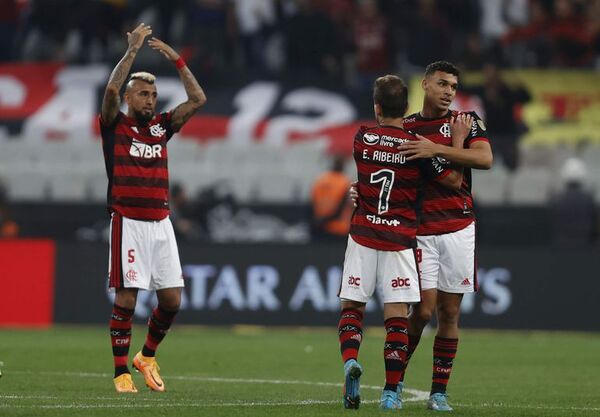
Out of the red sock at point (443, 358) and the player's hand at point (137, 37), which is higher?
the player's hand at point (137, 37)

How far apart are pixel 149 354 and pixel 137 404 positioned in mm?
1502

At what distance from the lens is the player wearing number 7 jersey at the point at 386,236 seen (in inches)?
322

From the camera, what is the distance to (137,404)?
27.4 feet

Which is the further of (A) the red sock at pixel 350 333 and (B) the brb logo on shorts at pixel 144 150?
(B) the brb logo on shorts at pixel 144 150

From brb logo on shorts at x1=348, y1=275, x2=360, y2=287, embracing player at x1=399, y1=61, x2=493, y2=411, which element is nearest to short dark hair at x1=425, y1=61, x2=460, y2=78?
embracing player at x1=399, y1=61, x2=493, y2=411

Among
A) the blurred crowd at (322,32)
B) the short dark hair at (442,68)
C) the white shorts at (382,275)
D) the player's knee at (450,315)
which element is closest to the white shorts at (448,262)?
the player's knee at (450,315)

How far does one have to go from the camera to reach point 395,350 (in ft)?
26.8

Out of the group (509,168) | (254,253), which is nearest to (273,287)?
(254,253)

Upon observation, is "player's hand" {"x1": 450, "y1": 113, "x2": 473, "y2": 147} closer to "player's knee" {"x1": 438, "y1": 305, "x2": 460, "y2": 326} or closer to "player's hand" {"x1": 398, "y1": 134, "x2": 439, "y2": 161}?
"player's hand" {"x1": 398, "y1": 134, "x2": 439, "y2": 161}

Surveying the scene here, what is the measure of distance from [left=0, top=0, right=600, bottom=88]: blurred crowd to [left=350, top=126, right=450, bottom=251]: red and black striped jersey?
45.6ft

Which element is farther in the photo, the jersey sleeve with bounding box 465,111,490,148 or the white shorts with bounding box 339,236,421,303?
the jersey sleeve with bounding box 465,111,490,148

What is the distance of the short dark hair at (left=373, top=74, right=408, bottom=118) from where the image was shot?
8.10m

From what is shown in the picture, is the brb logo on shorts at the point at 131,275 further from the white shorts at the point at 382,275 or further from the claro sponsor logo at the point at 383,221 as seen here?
the claro sponsor logo at the point at 383,221

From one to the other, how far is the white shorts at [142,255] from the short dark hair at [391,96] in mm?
2198
